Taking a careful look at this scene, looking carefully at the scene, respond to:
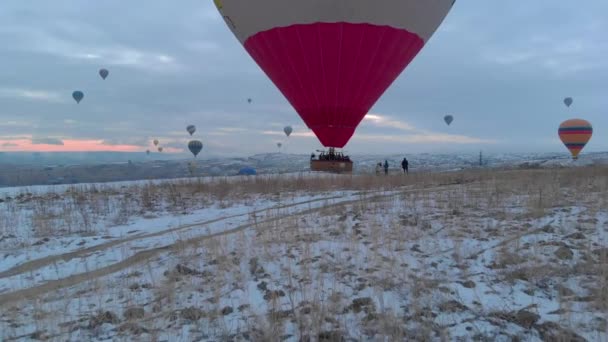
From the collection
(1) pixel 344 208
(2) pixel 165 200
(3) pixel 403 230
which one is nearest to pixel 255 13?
(2) pixel 165 200

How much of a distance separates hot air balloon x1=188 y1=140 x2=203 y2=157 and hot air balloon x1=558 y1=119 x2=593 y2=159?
45560 millimetres

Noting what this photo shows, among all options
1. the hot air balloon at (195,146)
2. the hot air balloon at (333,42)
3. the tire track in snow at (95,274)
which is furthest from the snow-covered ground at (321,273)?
the hot air balloon at (195,146)

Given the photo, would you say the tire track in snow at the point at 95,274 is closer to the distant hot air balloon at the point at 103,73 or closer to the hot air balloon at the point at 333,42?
the hot air balloon at the point at 333,42

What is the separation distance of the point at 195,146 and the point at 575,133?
46.6 meters

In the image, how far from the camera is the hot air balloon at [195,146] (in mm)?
46094

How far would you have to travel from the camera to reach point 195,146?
4619cm

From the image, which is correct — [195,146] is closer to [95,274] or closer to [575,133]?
[95,274]

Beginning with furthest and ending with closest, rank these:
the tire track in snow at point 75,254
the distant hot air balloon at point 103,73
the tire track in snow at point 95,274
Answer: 1. the distant hot air balloon at point 103,73
2. the tire track in snow at point 75,254
3. the tire track in snow at point 95,274

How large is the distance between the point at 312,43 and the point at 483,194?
9.53 meters

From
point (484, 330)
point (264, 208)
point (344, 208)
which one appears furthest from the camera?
point (264, 208)

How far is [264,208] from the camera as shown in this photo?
9977mm

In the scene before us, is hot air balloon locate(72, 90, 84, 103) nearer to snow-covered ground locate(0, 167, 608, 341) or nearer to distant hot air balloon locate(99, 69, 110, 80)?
distant hot air balloon locate(99, 69, 110, 80)

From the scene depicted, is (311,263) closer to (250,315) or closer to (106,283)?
(250,315)

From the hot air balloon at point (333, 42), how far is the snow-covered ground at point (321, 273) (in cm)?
915
